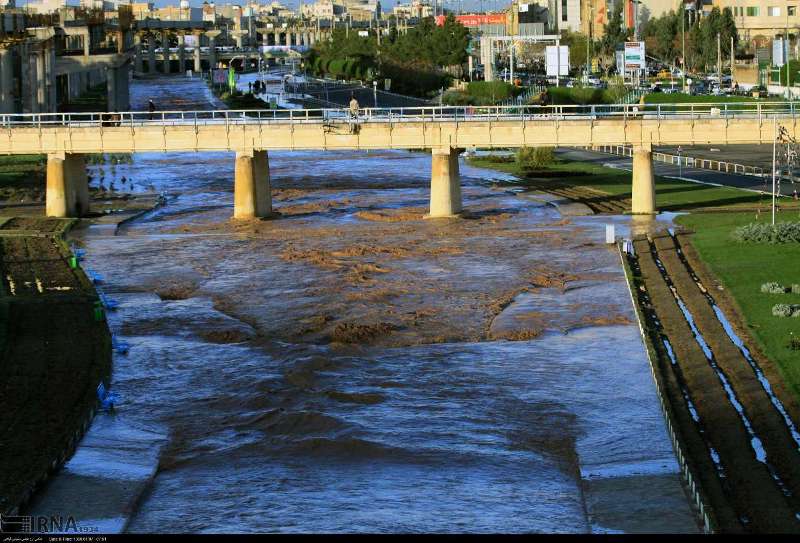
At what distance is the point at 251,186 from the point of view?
248ft

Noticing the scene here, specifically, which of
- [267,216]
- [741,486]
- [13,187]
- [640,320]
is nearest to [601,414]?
[741,486]

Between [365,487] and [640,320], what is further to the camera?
[640,320]

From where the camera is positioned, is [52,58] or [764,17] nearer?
[52,58]

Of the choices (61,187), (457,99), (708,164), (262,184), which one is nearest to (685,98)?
(457,99)

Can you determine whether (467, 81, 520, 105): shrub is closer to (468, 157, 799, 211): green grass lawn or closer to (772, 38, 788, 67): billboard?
(772, 38, 788, 67): billboard

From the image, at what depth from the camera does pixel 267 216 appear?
76.9m

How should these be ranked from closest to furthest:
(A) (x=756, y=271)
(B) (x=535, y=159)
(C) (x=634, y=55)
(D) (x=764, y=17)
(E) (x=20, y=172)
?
(A) (x=756, y=271) < (E) (x=20, y=172) < (B) (x=535, y=159) < (C) (x=634, y=55) < (D) (x=764, y=17)

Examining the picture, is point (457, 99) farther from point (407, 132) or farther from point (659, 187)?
point (407, 132)

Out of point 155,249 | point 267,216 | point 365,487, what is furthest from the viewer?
point 267,216

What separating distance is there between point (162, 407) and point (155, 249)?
93.9 ft

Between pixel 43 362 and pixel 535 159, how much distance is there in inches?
2427

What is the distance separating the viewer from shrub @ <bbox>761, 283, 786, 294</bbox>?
159 ft

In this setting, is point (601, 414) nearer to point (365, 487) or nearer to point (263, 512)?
point (365, 487)

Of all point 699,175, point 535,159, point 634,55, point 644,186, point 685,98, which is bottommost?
point 699,175
